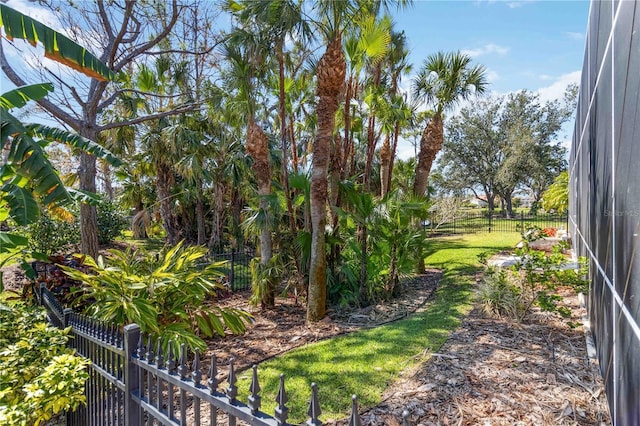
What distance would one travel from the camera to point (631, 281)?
7.74 feet

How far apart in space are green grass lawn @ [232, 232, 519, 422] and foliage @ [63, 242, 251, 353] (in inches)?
46.4

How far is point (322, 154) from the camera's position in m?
6.50

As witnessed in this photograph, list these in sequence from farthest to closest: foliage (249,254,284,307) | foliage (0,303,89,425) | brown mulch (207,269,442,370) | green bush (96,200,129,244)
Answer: green bush (96,200,129,244)
foliage (249,254,284,307)
brown mulch (207,269,442,370)
foliage (0,303,89,425)

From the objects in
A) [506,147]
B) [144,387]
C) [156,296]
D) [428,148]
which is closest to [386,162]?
[428,148]

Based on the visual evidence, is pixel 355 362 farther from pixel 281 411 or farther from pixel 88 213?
→ pixel 88 213

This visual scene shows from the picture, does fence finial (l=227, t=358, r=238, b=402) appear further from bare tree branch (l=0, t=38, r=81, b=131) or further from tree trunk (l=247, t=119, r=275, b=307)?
bare tree branch (l=0, t=38, r=81, b=131)

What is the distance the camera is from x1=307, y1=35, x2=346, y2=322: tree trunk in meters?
6.29

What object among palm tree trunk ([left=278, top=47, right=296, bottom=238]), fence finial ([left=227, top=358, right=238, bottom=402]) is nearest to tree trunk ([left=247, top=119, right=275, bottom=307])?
palm tree trunk ([left=278, top=47, right=296, bottom=238])

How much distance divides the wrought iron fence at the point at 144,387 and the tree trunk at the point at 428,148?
25.9ft

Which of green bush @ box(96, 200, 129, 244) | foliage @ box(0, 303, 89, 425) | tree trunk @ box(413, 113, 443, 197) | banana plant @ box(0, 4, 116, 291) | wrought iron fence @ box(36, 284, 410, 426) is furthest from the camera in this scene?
green bush @ box(96, 200, 129, 244)

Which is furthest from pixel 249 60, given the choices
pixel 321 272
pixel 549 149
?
pixel 549 149

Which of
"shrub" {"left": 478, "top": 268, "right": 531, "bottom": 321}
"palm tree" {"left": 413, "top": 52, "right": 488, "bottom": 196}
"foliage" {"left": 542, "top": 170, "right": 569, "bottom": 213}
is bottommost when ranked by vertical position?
"shrub" {"left": 478, "top": 268, "right": 531, "bottom": 321}

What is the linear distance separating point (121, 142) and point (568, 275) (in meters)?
14.0

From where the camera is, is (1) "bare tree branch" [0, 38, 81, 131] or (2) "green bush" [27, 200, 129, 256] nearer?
(1) "bare tree branch" [0, 38, 81, 131]
